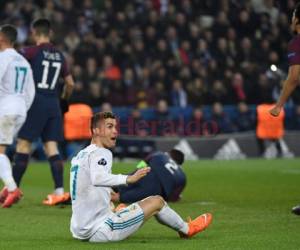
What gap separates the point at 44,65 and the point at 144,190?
2.01 meters

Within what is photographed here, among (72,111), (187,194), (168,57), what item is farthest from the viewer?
(168,57)

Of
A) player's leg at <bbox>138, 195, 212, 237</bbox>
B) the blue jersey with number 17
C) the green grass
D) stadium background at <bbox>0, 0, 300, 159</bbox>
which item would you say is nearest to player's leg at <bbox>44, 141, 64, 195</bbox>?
the green grass

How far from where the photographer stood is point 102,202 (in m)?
8.27

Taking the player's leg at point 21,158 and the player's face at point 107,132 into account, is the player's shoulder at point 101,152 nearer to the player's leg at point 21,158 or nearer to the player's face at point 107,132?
the player's face at point 107,132

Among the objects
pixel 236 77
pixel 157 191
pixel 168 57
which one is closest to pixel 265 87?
pixel 236 77

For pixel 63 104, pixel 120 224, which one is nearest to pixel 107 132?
pixel 120 224

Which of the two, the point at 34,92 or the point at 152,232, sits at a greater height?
the point at 34,92

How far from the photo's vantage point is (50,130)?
40.0 feet

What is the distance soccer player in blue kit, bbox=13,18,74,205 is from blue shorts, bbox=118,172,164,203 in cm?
87

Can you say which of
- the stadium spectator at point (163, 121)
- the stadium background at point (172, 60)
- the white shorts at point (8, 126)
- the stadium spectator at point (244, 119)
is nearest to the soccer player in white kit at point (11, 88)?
the white shorts at point (8, 126)

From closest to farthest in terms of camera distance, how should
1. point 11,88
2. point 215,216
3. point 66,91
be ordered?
point 215,216 < point 11,88 < point 66,91

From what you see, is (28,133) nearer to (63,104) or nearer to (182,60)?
(63,104)

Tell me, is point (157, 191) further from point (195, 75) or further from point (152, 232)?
point (195, 75)

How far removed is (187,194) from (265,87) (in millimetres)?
11478
